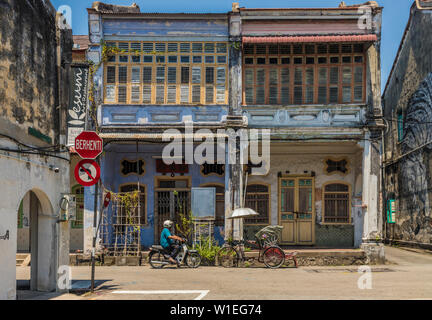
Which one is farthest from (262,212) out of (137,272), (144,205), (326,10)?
(326,10)

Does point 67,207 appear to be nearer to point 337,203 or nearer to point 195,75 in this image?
point 195,75

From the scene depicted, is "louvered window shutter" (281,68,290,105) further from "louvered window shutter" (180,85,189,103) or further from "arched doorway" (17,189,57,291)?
"arched doorway" (17,189,57,291)

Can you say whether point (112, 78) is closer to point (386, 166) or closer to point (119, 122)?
point (119, 122)

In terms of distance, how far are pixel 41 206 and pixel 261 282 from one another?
5.58m

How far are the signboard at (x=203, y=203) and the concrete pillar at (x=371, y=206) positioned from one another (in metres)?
5.17

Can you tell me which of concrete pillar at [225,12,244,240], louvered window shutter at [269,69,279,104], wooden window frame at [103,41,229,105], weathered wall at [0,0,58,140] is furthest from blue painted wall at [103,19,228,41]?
weathered wall at [0,0,58,140]

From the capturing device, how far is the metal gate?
19.6 meters

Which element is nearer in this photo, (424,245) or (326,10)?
(326,10)

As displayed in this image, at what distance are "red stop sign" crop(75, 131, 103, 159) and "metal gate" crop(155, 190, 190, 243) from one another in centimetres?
930

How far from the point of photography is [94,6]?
57.8 ft

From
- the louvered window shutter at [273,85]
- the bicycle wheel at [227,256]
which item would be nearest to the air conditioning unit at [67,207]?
the bicycle wheel at [227,256]
